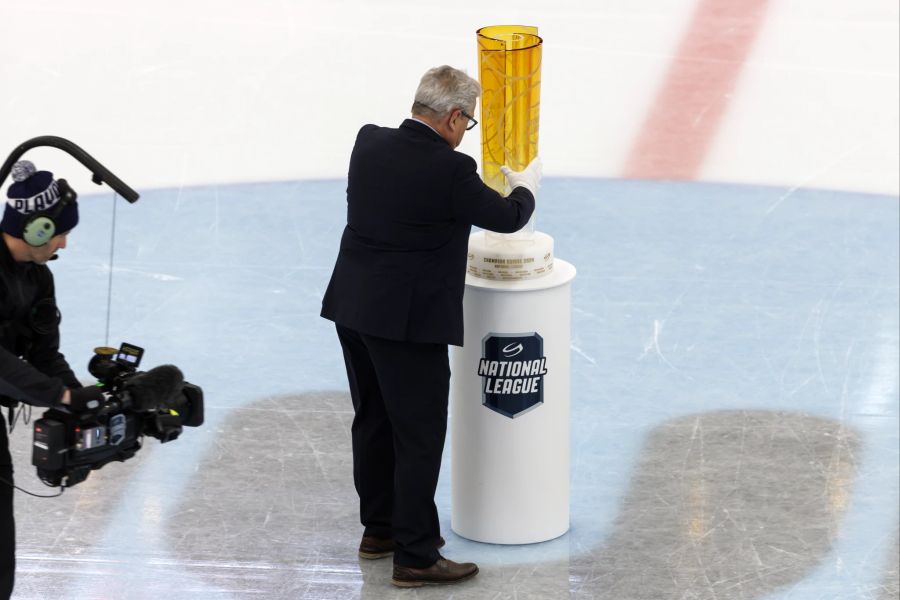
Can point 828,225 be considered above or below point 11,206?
below

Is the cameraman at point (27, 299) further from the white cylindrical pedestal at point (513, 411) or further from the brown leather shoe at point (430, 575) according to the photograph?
the white cylindrical pedestal at point (513, 411)

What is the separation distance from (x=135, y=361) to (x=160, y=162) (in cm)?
437

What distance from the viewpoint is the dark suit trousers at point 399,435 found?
14.5ft

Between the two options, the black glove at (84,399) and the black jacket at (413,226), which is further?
the black jacket at (413,226)

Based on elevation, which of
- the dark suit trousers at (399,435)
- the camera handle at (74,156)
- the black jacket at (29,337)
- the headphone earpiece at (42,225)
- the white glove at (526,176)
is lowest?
Answer: the dark suit trousers at (399,435)

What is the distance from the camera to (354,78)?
9.02 meters

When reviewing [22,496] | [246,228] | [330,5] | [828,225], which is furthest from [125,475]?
[330,5]

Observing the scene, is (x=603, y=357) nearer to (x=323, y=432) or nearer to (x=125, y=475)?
(x=323, y=432)

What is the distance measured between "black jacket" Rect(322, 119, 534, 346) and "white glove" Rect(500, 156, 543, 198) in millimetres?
108

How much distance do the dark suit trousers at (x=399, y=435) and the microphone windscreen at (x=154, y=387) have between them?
2.36 ft

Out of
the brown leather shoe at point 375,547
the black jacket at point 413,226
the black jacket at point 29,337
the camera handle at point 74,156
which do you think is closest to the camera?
the black jacket at point 29,337

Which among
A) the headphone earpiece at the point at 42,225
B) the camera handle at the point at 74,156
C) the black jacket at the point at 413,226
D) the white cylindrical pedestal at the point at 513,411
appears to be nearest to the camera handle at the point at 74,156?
the camera handle at the point at 74,156

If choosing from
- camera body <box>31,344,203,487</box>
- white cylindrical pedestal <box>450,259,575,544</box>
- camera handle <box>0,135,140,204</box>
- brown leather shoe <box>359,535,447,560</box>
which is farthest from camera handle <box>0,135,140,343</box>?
brown leather shoe <box>359,535,447,560</box>

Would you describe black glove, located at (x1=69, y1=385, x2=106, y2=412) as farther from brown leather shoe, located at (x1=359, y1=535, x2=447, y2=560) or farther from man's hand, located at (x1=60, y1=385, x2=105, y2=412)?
brown leather shoe, located at (x1=359, y1=535, x2=447, y2=560)
